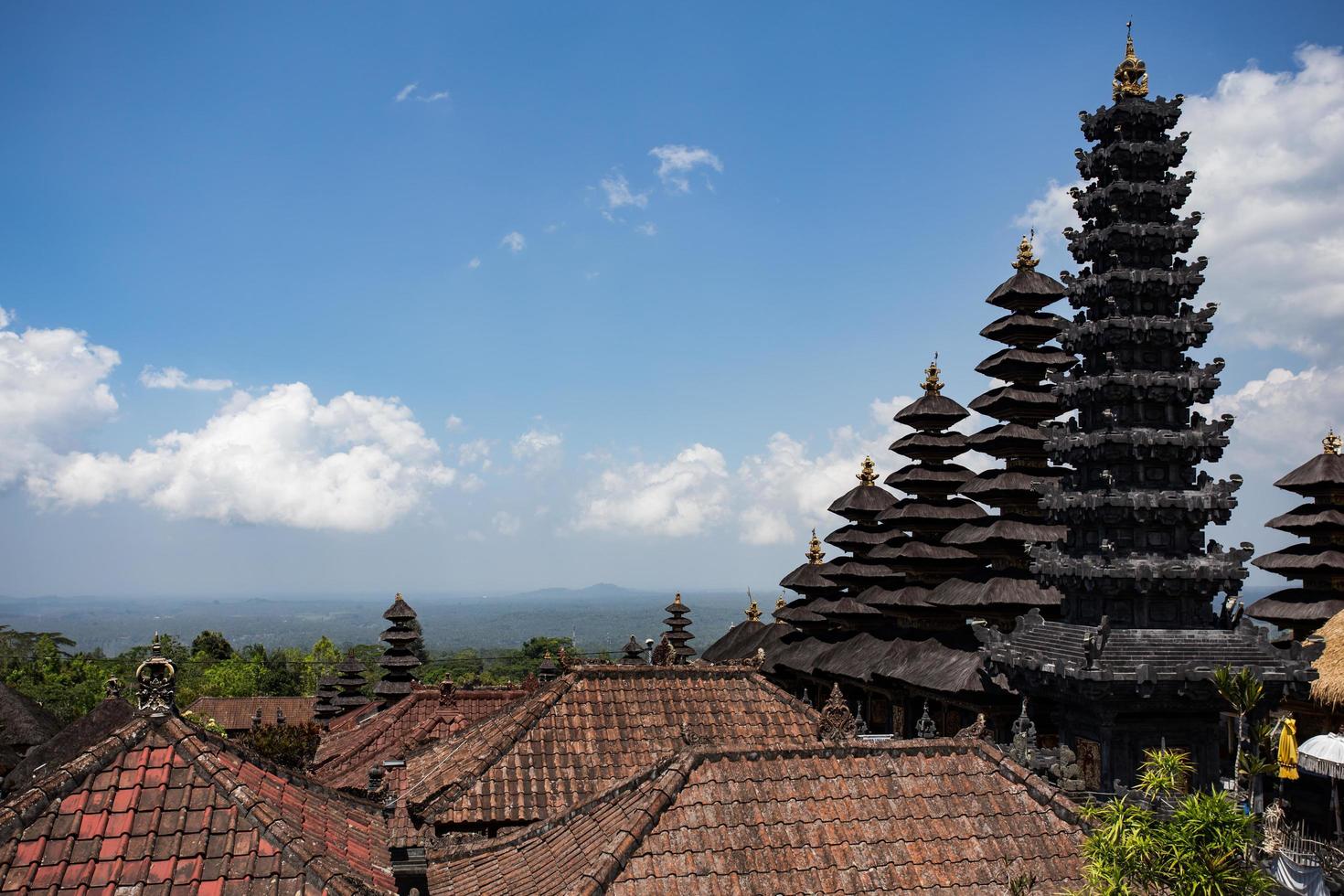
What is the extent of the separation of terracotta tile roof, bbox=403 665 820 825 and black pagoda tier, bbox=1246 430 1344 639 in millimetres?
21503

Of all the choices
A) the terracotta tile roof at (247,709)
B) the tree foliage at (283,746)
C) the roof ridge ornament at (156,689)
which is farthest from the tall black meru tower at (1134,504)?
the terracotta tile roof at (247,709)

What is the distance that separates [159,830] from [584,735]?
929cm

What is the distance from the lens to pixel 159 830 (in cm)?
841

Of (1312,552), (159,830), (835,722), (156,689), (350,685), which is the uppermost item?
(1312,552)

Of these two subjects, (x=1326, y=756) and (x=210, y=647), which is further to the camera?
(x=210, y=647)

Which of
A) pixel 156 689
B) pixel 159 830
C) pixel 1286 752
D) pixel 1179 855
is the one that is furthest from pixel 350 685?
pixel 1179 855

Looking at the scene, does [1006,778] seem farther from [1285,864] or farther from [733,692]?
[733,692]

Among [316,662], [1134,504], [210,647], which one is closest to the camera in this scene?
[1134,504]

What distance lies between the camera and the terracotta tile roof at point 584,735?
1553cm

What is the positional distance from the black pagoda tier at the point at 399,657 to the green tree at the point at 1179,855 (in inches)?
1296

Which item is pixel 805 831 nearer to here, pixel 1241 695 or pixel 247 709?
pixel 1241 695

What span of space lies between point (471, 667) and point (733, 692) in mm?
97019

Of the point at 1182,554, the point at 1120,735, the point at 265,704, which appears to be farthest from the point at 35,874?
the point at 265,704

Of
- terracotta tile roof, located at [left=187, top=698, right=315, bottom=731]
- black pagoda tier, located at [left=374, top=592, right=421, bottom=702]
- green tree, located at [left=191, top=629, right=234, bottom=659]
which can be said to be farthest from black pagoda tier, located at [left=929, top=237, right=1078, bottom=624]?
green tree, located at [left=191, top=629, right=234, bottom=659]
